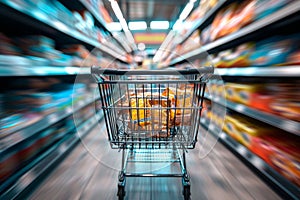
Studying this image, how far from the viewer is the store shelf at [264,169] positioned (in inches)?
32.6

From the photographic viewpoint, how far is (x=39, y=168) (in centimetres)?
103

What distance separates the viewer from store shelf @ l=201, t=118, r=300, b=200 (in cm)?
83

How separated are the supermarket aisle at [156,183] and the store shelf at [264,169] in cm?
5

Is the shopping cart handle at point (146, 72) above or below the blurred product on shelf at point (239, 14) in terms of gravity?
below

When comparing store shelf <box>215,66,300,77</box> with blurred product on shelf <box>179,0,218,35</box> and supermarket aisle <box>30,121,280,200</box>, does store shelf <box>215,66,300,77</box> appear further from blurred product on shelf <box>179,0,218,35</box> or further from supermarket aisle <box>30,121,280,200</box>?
blurred product on shelf <box>179,0,218,35</box>

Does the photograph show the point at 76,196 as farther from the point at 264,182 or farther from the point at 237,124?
the point at 237,124

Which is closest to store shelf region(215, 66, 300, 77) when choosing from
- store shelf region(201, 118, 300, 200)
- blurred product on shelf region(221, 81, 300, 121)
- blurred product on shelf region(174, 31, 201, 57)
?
blurred product on shelf region(221, 81, 300, 121)

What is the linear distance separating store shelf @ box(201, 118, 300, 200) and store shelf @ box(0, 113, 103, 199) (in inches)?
59.5

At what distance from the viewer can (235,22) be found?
1.30m

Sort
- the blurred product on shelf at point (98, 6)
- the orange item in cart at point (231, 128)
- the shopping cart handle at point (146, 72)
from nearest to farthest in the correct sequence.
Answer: the shopping cart handle at point (146, 72) → the orange item in cart at point (231, 128) → the blurred product on shelf at point (98, 6)

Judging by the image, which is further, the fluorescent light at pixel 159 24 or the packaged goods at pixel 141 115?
the fluorescent light at pixel 159 24

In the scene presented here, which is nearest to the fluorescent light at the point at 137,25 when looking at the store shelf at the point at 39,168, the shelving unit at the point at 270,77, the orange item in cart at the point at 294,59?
the shelving unit at the point at 270,77

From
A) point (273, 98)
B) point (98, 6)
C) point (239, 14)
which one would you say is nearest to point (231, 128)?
point (273, 98)

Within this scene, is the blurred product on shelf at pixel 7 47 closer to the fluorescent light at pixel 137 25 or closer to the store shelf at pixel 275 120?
the store shelf at pixel 275 120
